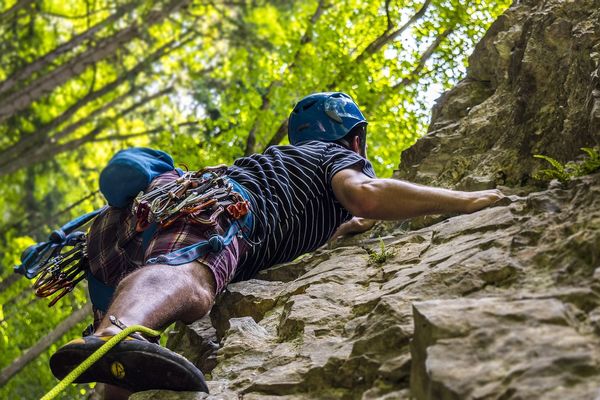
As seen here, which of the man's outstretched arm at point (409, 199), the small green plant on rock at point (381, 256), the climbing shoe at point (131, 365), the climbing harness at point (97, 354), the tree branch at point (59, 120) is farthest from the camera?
the tree branch at point (59, 120)

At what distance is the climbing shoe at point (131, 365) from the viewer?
2.82m

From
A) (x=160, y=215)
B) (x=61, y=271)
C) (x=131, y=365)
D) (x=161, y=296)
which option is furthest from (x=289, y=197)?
(x=131, y=365)

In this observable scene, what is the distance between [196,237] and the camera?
148 inches

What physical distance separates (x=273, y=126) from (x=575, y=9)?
6176 mm

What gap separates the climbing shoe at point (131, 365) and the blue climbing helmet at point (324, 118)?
2654mm

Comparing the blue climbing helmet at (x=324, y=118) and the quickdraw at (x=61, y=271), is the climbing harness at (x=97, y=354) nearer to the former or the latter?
the quickdraw at (x=61, y=271)


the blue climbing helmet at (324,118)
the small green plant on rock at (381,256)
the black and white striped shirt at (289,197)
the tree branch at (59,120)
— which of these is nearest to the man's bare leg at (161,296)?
the black and white striped shirt at (289,197)

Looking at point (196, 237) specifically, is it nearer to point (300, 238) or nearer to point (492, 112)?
point (300, 238)

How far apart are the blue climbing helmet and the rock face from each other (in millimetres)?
781

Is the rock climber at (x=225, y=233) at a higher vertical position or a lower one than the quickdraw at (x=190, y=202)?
lower

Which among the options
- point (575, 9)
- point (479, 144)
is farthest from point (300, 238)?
point (575, 9)

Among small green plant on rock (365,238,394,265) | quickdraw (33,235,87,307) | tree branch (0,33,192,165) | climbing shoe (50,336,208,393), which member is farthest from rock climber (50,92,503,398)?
tree branch (0,33,192,165)

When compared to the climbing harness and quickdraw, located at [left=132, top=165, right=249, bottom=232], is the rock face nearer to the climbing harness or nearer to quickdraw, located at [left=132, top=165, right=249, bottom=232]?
the climbing harness

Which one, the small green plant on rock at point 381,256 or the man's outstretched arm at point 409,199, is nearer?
the man's outstretched arm at point 409,199
